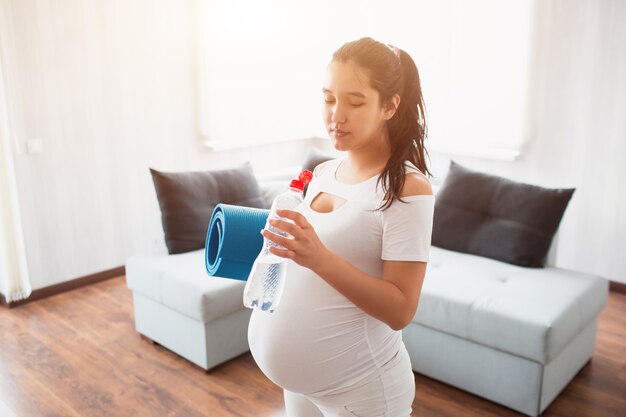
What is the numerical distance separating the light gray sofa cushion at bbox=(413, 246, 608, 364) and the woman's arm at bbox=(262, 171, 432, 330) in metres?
1.44

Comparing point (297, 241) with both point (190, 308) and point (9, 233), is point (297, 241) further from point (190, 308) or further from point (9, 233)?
point (9, 233)

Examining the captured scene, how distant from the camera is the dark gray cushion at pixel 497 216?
9.26ft

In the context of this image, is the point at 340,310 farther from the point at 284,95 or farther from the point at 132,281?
the point at 284,95

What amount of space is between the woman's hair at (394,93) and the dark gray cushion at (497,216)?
1.86 metres

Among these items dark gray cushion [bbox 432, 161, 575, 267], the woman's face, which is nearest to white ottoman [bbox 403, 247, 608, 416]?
dark gray cushion [bbox 432, 161, 575, 267]

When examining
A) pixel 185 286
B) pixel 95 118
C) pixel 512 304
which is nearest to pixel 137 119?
pixel 95 118

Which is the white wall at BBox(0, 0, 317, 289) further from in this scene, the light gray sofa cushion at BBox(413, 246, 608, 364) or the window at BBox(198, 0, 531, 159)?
the light gray sofa cushion at BBox(413, 246, 608, 364)

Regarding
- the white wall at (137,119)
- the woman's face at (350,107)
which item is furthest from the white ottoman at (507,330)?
the woman's face at (350,107)

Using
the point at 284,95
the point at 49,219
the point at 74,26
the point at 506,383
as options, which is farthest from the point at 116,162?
the point at 506,383

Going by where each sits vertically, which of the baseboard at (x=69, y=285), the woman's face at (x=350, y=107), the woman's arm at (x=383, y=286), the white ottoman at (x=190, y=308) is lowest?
the baseboard at (x=69, y=285)

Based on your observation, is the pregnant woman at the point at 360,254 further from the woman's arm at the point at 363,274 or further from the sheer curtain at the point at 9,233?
the sheer curtain at the point at 9,233

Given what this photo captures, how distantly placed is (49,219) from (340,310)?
2.98 m

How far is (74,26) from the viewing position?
3525 mm

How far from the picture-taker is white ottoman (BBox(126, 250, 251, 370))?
8.71 ft
